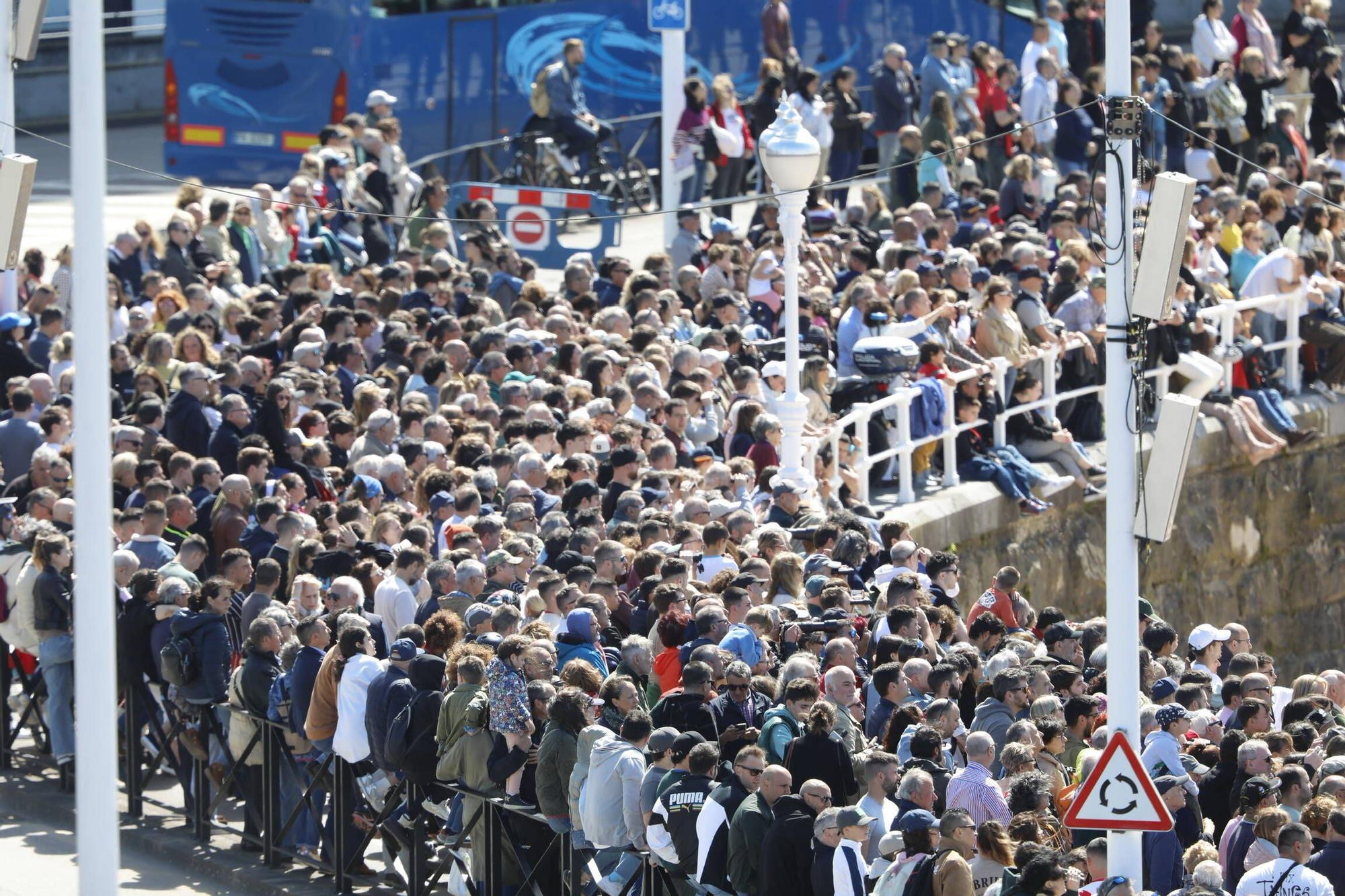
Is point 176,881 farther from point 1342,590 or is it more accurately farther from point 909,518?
point 1342,590

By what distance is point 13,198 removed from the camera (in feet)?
41.8

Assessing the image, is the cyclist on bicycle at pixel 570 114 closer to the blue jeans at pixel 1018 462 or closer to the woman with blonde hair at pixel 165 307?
the woman with blonde hair at pixel 165 307

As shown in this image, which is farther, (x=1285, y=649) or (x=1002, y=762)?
(x=1285, y=649)

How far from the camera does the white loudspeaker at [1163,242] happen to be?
31.3ft

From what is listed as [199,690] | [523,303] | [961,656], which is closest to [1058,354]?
[523,303]

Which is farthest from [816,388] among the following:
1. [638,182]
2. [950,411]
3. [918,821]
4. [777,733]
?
[638,182]

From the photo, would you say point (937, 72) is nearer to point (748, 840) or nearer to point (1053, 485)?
point (1053, 485)

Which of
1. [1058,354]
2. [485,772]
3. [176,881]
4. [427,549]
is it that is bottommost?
[176,881]

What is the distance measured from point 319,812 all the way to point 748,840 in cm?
345

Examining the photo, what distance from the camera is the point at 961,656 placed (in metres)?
12.1

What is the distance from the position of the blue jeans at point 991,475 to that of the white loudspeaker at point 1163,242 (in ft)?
28.1

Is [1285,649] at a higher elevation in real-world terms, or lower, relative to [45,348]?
lower

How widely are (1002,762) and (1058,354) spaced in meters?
8.82

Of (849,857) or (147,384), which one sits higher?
(147,384)
